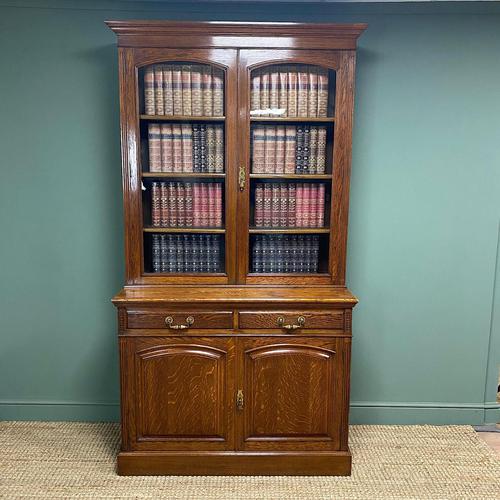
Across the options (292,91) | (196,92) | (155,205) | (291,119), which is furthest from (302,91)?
(155,205)

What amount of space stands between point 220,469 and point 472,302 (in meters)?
1.78

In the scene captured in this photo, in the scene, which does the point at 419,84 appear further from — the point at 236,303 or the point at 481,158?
the point at 236,303

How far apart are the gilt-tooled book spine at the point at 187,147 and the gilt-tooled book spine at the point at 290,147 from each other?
1.63 feet

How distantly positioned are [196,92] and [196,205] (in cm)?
57

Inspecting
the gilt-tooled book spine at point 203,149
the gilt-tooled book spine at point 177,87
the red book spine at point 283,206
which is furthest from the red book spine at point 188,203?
the red book spine at point 283,206

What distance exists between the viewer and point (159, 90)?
2.34 meters

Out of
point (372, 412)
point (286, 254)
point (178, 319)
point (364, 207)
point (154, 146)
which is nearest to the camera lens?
point (178, 319)

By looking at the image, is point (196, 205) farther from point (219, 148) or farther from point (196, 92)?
point (196, 92)

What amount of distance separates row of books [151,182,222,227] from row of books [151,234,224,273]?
0.24 feet

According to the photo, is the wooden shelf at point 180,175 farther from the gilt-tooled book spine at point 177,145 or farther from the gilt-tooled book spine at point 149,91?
the gilt-tooled book spine at point 149,91

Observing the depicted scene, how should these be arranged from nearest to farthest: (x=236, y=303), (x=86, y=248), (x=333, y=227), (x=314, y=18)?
1. (x=236, y=303)
2. (x=333, y=227)
3. (x=314, y=18)
4. (x=86, y=248)

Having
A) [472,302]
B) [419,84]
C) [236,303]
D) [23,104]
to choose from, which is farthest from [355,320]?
[23,104]

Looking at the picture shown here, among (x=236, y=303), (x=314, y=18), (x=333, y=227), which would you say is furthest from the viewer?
(x=314, y=18)

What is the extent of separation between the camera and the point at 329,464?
2359 mm
